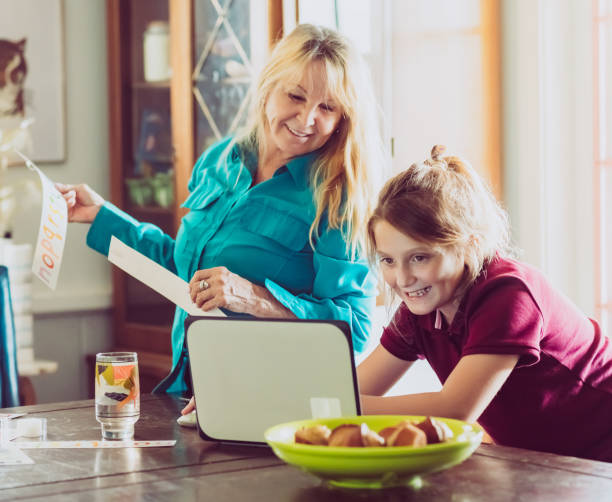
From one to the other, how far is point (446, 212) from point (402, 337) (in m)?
0.32

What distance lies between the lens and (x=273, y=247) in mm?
2105

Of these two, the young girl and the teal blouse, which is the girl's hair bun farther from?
the teal blouse

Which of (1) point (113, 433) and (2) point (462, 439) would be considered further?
(1) point (113, 433)

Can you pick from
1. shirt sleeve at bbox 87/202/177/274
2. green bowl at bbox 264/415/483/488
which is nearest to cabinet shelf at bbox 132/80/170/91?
shirt sleeve at bbox 87/202/177/274

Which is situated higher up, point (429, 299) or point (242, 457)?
point (429, 299)

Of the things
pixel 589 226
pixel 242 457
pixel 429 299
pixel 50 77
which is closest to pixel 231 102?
pixel 50 77

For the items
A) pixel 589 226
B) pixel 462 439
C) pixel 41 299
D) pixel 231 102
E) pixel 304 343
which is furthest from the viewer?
pixel 41 299

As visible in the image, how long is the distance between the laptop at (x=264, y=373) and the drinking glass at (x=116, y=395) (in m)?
0.13

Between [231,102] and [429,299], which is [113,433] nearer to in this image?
[429,299]

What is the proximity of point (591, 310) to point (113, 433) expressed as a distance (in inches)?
74.9

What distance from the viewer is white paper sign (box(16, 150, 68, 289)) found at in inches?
70.1

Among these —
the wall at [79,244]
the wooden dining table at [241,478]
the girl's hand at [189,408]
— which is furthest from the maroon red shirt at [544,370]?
the wall at [79,244]

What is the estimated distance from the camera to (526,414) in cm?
170

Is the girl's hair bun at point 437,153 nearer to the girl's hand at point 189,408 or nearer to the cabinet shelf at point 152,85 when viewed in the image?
the girl's hand at point 189,408
